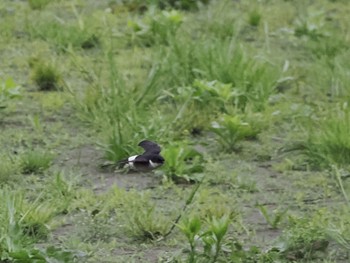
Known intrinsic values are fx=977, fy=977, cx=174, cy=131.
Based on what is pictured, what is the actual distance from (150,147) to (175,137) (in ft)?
2.18

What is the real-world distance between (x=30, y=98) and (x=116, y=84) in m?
0.80

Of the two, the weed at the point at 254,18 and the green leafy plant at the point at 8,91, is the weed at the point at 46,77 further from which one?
the weed at the point at 254,18

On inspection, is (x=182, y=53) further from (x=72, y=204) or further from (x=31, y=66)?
(x=72, y=204)

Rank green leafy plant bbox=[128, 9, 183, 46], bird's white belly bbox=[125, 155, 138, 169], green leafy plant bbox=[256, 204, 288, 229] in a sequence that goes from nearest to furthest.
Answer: green leafy plant bbox=[256, 204, 288, 229]
bird's white belly bbox=[125, 155, 138, 169]
green leafy plant bbox=[128, 9, 183, 46]

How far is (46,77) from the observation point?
6008mm

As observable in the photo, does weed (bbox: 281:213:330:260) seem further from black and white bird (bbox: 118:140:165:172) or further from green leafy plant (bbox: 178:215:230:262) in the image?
black and white bird (bbox: 118:140:165:172)

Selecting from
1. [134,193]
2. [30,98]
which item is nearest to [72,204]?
[134,193]

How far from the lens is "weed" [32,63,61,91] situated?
236 inches

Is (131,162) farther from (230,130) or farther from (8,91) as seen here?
(8,91)

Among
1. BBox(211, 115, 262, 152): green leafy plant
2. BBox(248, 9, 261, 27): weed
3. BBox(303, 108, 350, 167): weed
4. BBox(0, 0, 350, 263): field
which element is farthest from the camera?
BBox(248, 9, 261, 27): weed

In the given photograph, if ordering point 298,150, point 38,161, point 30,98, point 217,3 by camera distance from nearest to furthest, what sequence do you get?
point 38,161, point 298,150, point 30,98, point 217,3

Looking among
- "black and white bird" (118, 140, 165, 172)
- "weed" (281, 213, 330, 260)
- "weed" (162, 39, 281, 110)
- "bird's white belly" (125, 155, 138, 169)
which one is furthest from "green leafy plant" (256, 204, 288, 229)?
"weed" (162, 39, 281, 110)

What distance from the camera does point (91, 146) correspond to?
16.8 ft

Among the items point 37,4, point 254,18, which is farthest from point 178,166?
point 37,4
